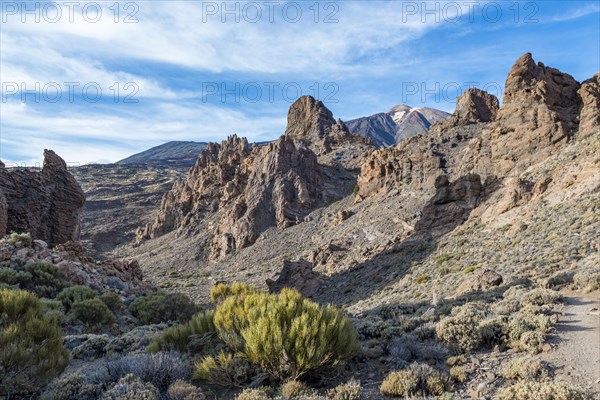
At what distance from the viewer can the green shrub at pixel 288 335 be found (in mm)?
6617

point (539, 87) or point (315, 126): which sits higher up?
point (315, 126)

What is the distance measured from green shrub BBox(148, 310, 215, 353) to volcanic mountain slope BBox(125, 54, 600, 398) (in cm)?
340

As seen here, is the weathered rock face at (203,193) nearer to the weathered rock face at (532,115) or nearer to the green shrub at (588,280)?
the weathered rock face at (532,115)

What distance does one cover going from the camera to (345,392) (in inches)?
242

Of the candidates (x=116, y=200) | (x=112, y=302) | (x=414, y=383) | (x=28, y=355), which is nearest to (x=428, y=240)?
(x=112, y=302)

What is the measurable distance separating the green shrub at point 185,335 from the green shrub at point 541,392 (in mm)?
5672

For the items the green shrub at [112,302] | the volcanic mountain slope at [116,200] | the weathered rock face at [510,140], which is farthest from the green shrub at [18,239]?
the volcanic mountain slope at [116,200]

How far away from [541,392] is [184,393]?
5.15m

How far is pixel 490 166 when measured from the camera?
43.6m

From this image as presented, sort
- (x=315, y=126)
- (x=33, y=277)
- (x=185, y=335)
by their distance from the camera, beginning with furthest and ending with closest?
1. (x=315, y=126)
2. (x=33, y=277)
3. (x=185, y=335)

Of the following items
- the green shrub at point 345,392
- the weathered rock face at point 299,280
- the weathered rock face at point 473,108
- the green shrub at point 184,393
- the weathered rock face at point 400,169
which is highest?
the weathered rock face at point 473,108

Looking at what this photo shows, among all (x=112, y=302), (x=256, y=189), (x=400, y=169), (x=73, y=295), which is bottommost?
(x=112, y=302)

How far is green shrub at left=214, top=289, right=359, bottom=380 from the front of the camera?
21.7 ft

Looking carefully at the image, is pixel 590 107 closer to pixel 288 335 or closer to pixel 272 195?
pixel 288 335
